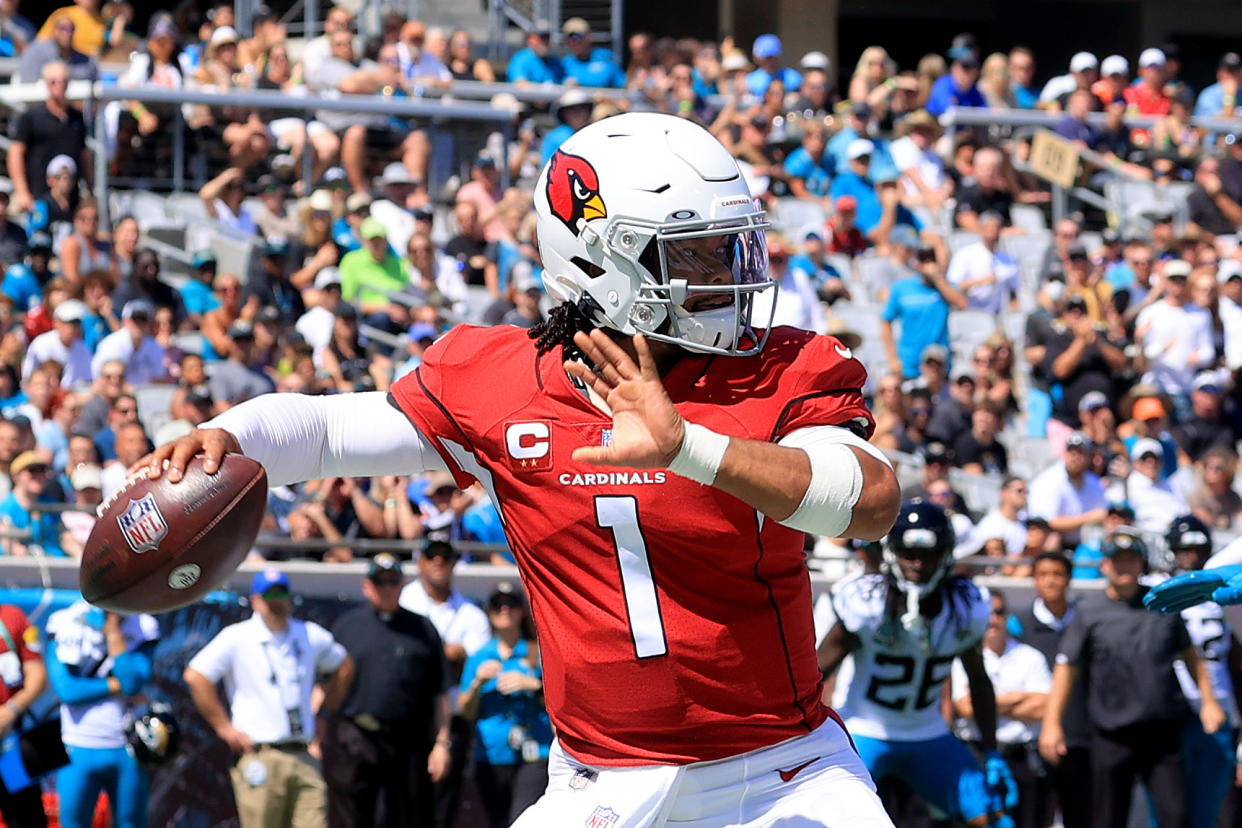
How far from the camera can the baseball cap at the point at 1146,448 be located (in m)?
10.1

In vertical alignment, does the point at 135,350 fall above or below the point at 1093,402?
above

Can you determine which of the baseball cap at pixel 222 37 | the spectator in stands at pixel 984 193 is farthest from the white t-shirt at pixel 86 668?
the spectator in stands at pixel 984 193

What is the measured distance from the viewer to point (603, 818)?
11.1 ft

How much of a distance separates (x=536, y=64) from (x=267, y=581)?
22.5 feet

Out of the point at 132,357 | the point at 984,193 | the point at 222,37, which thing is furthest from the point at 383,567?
the point at 984,193

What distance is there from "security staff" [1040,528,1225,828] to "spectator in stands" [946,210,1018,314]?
4.16 meters

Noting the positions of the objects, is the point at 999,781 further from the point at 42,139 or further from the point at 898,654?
the point at 42,139

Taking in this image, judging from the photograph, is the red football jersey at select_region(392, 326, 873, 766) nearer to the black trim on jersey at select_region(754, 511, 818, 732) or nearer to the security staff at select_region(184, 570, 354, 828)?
the black trim on jersey at select_region(754, 511, 818, 732)

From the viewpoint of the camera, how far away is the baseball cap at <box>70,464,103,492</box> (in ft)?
27.0

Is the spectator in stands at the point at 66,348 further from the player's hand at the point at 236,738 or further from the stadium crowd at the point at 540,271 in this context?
the player's hand at the point at 236,738

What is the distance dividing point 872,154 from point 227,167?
4349 mm

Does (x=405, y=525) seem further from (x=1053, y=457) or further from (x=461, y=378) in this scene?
(x=461, y=378)

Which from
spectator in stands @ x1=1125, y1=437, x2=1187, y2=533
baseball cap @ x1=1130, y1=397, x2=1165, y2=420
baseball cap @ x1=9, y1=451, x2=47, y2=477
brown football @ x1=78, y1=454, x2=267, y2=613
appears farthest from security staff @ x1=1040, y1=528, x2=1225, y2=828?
brown football @ x1=78, y1=454, x2=267, y2=613

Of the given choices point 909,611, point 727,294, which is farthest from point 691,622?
point 909,611
